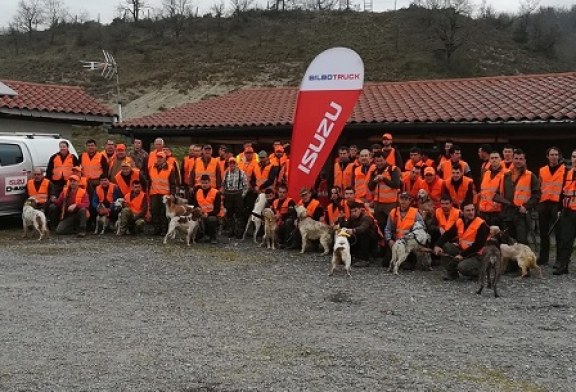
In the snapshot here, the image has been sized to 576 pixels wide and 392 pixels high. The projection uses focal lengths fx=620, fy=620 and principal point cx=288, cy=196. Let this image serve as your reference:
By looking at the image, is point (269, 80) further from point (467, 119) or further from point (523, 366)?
point (523, 366)

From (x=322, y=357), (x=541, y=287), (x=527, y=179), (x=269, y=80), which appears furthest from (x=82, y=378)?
(x=269, y=80)

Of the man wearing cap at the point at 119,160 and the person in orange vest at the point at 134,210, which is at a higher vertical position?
the man wearing cap at the point at 119,160

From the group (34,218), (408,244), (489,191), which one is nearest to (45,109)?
(34,218)

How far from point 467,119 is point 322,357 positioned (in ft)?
32.0

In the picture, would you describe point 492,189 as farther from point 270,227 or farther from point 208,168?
point 208,168

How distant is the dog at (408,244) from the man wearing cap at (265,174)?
152 inches

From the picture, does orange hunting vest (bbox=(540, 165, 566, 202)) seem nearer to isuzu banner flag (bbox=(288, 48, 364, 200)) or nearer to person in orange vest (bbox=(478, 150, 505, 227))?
person in orange vest (bbox=(478, 150, 505, 227))

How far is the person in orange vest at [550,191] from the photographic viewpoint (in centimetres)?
978

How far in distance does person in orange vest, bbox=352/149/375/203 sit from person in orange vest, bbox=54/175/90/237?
5707 mm

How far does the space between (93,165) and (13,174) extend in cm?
165

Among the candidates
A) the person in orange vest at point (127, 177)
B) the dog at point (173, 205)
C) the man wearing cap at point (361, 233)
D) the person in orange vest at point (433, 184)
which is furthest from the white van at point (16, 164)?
the person in orange vest at point (433, 184)

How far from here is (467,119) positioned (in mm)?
14164

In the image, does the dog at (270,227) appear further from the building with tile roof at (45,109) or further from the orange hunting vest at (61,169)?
the building with tile roof at (45,109)

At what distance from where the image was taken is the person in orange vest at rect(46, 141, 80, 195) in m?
13.3
